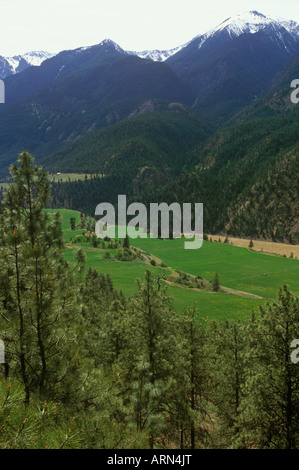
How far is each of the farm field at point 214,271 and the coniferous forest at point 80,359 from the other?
22.9 metres

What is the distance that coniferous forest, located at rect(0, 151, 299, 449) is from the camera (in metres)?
8.07

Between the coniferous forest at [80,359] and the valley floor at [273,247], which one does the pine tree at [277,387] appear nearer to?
the coniferous forest at [80,359]

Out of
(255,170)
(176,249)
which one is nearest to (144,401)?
(176,249)

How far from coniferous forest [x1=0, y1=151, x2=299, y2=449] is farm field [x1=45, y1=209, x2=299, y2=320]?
22935 mm

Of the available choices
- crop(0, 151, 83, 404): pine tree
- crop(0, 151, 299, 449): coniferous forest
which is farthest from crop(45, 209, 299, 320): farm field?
crop(0, 151, 83, 404): pine tree

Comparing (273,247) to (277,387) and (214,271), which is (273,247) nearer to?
(214,271)

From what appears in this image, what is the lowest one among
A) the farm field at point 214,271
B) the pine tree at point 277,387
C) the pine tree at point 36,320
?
the farm field at point 214,271

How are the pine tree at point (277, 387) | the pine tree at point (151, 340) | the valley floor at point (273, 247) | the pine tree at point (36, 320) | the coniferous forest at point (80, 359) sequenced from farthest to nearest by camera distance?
the valley floor at point (273, 247) < the pine tree at point (151, 340) < the pine tree at point (277, 387) < the pine tree at point (36, 320) < the coniferous forest at point (80, 359)

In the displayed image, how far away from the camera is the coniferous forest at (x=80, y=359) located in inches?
318

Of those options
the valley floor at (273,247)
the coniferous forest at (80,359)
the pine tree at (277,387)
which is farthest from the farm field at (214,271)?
the pine tree at (277,387)

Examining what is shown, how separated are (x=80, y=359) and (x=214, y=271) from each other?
261ft

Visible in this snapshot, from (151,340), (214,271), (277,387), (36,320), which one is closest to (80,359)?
(36,320)

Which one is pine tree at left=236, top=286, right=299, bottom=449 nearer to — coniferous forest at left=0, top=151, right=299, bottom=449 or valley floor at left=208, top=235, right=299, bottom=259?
coniferous forest at left=0, top=151, right=299, bottom=449

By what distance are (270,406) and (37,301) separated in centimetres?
1256
